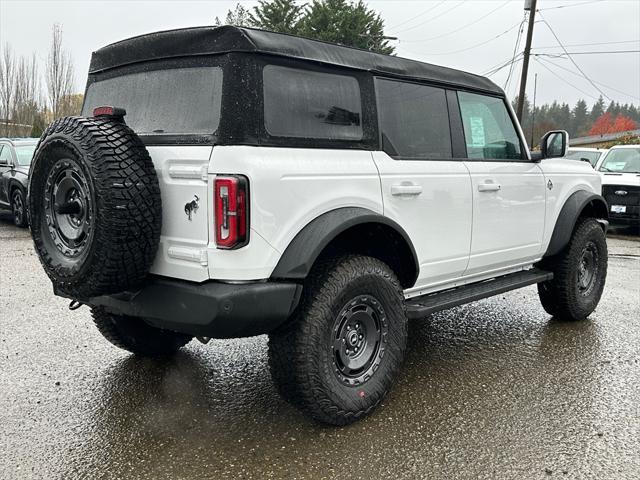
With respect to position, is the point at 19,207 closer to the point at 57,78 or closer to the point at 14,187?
the point at 14,187

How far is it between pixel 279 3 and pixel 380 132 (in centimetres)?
3288

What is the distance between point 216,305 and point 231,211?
1.43ft

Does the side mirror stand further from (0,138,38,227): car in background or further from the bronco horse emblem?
(0,138,38,227): car in background

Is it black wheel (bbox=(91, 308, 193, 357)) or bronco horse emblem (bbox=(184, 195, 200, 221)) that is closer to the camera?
bronco horse emblem (bbox=(184, 195, 200, 221))

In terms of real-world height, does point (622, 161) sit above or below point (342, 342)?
above

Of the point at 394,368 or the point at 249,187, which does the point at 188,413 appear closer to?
the point at 394,368

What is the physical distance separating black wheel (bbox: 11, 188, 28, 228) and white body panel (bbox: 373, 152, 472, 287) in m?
9.24

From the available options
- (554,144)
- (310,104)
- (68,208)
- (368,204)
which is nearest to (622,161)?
(554,144)

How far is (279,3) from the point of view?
33.4 metres

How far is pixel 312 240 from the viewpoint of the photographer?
9.36 feet

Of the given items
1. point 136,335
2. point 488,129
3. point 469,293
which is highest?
point 488,129

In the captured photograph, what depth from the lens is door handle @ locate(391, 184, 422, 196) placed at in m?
3.37

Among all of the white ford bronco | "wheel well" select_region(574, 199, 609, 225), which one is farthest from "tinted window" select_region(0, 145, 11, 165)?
"wheel well" select_region(574, 199, 609, 225)

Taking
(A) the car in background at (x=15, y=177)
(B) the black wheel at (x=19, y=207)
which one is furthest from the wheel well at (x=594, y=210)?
(B) the black wheel at (x=19, y=207)
